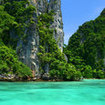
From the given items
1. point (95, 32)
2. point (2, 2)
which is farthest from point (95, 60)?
point (2, 2)

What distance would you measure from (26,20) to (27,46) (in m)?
4.36

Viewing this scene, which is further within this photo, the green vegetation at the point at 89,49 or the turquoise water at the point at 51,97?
the green vegetation at the point at 89,49

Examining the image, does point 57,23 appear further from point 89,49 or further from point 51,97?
point 51,97

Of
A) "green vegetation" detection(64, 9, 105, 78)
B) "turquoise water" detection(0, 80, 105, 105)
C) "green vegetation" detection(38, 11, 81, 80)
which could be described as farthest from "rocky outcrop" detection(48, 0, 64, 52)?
"turquoise water" detection(0, 80, 105, 105)

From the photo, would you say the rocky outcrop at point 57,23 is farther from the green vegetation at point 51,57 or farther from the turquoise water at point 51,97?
the turquoise water at point 51,97

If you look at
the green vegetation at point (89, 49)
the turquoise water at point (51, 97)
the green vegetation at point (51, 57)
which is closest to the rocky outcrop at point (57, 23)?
the green vegetation at point (51, 57)

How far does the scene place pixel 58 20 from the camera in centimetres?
3822

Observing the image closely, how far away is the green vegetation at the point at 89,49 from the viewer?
4522 centimetres

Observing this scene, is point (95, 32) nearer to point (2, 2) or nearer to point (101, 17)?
point (101, 17)

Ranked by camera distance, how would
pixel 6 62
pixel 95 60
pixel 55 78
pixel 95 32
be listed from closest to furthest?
pixel 6 62
pixel 55 78
pixel 95 60
pixel 95 32

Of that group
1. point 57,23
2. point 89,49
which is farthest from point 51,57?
point 89,49

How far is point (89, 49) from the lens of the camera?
53.0 metres

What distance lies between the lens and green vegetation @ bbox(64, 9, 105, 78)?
148 feet

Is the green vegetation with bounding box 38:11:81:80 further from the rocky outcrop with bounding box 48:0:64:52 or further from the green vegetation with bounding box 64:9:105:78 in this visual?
the green vegetation with bounding box 64:9:105:78
